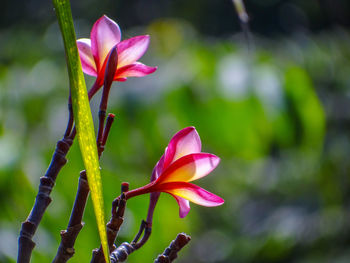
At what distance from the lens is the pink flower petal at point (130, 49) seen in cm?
34

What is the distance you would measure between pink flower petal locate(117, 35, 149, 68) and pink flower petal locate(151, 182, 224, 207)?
0.29ft

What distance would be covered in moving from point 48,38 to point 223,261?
68.5 inches

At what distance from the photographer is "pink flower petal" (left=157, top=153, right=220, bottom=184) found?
11.8 inches

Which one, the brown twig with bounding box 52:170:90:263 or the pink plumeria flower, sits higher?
the pink plumeria flower

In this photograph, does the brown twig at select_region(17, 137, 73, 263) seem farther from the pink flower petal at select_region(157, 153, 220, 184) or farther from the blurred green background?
the blurred green background

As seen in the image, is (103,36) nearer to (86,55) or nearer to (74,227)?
(86,55)

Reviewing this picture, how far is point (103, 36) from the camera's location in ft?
1.13

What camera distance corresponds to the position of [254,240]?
2.09 m

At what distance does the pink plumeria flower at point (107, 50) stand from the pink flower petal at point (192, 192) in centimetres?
8

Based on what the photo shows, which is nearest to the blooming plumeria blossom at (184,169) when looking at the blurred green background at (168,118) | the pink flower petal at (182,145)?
the pink flower petal at (182,145)

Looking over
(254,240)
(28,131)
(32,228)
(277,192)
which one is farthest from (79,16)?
(32,228)

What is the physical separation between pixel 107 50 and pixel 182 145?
0.29 feet

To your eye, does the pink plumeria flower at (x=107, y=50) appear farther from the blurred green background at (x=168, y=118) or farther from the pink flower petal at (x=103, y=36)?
the blurred green background at (x=168, y=118)

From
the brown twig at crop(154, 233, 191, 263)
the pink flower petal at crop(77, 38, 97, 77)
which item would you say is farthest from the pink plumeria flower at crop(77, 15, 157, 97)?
the brown twig at crop(154, 233, 191, 263)
